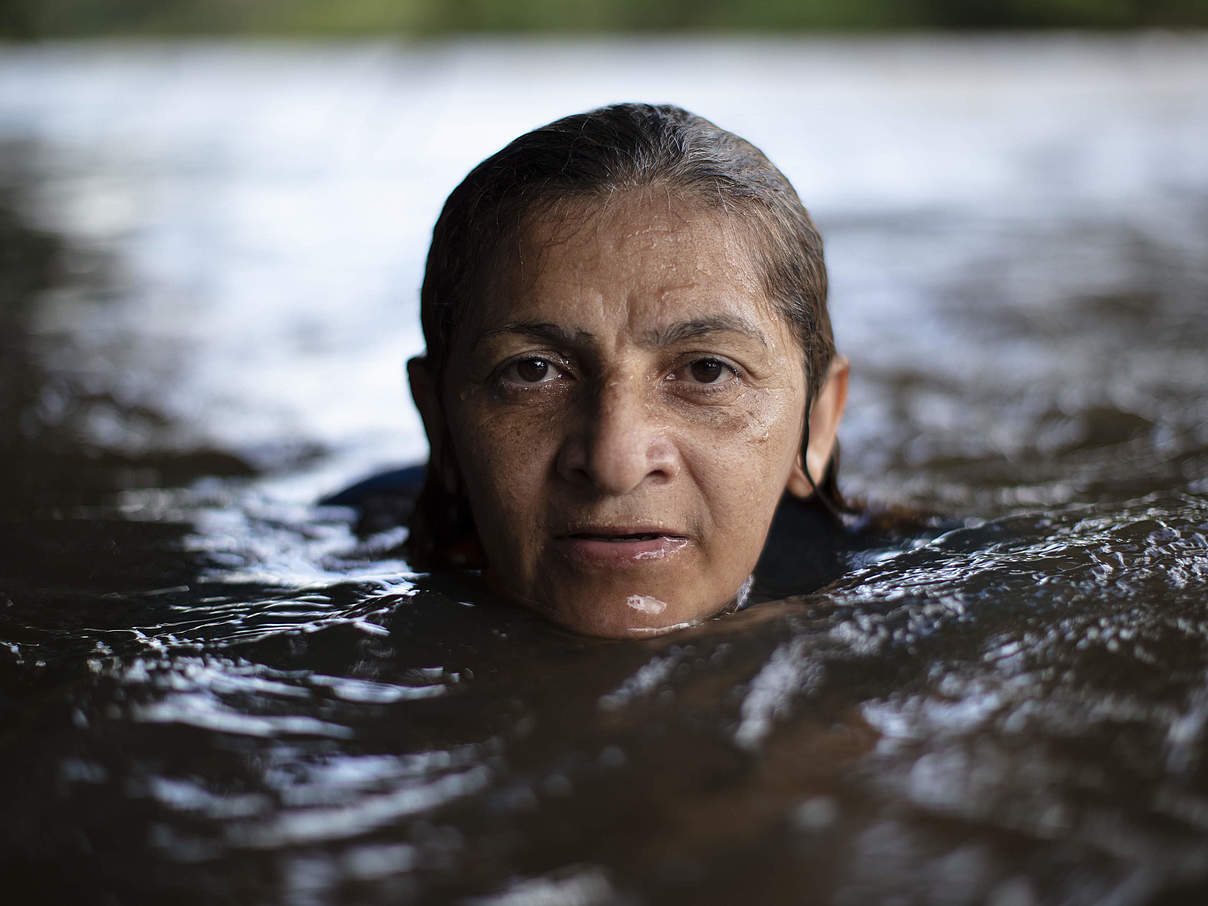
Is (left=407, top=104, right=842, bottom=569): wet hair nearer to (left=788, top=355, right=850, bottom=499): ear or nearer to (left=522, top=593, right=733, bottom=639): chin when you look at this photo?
(left=788, top=355, right=850, bottom=499): ear

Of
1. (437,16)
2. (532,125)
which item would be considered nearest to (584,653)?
(532,125)

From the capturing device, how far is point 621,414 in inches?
86.9

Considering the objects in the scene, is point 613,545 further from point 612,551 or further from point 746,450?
point 746,450

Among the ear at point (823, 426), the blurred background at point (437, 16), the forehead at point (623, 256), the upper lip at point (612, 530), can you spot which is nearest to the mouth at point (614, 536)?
the upper lip at point (612, 530)

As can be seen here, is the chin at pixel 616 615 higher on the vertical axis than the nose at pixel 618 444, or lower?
lower

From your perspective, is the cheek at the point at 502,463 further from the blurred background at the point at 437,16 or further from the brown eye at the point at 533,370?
the blurred background at the point at 437,16

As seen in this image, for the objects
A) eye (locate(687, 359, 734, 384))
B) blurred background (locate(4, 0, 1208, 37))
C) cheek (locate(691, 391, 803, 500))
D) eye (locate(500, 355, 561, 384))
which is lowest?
cheek (locate(691, 391, 803, 500))

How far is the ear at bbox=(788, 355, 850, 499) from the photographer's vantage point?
273 centimetres

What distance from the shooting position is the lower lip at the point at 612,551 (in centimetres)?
225

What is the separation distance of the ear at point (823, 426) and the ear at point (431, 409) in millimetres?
783

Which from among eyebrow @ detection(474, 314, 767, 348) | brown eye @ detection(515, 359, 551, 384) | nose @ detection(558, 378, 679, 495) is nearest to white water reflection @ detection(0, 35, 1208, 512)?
eyebrow @ detection(474, 314, 767, 348)

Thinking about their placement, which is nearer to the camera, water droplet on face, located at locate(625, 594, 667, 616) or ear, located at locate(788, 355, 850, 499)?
water droplet on face, located at locate(625, 594, 667, 616)

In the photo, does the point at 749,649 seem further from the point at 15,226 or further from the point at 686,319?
the point at 15,226

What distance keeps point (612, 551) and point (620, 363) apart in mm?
353
